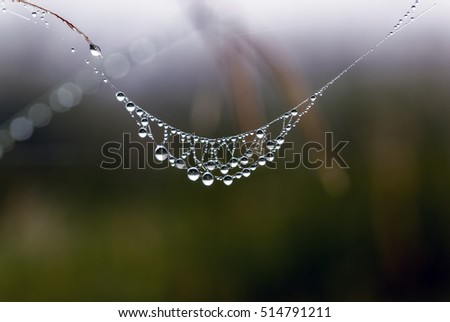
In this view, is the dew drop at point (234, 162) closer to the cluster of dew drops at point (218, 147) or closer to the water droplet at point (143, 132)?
the cluster of dew drops at point (218, 147)

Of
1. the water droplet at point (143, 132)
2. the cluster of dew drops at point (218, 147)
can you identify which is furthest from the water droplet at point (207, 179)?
the water droplet at point (143, 132)

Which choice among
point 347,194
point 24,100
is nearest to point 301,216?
point 347,194

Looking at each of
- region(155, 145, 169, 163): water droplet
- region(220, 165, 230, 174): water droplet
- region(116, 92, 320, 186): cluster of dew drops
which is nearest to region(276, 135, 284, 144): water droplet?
region(116, 92, 320, 186): cluster of dew drops

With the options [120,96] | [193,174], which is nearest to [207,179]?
[193,174]

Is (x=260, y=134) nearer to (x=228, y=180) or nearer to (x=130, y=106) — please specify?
(x=228, y=180)

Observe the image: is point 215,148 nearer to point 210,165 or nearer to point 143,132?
point 210,165

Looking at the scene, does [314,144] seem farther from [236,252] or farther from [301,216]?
[236,252]

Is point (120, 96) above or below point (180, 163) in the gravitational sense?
above
